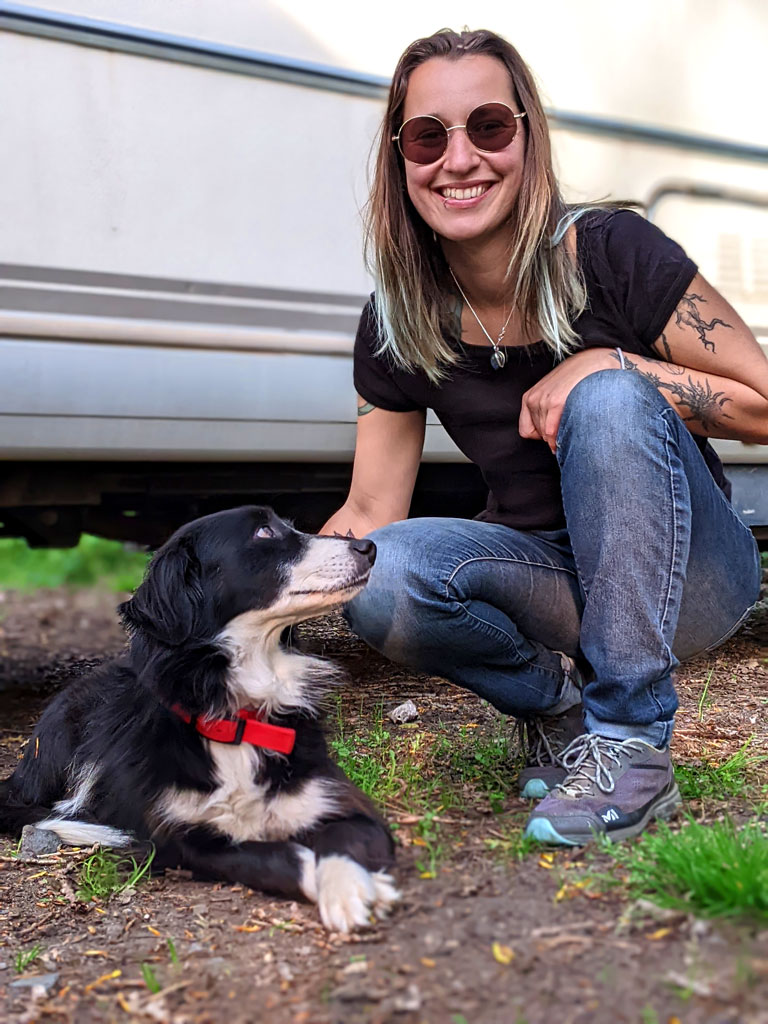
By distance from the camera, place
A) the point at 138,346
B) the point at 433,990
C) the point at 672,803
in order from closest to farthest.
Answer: the point at 433,990 → the point at 672,803 → the point at 138,346

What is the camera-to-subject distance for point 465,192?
2.68 m

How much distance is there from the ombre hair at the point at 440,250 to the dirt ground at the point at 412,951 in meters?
1.20

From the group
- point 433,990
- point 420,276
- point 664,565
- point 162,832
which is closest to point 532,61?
point 420,276

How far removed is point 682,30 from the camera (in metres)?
3.90

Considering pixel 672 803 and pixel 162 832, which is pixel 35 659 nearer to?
pixel 162 832

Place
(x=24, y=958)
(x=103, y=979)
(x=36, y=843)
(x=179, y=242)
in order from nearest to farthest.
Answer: (x=103, y=979) < (x=24, y=958) < (x=36, y=843) < (x=179, y=242)

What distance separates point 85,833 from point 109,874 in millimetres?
252

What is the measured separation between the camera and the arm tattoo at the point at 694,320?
2.61 meters

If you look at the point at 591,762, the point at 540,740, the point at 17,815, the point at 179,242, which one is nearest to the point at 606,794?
the point at 591,762

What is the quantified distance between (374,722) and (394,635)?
908 millimetres

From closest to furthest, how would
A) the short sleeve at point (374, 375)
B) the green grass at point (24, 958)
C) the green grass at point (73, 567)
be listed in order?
the green grass at point (24, 958), the short sleeve at point (374, 375), the green grass at point (73, 567)

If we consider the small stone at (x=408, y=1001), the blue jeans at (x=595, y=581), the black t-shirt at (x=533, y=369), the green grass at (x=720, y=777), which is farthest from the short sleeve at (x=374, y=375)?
the small stone at (x=408, y=1001)

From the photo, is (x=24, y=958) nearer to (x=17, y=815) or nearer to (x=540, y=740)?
(x=17, y=815)

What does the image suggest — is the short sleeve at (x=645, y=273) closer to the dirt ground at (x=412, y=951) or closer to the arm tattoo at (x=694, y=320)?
Result: the arm tattoo at (x=694, y=320)
